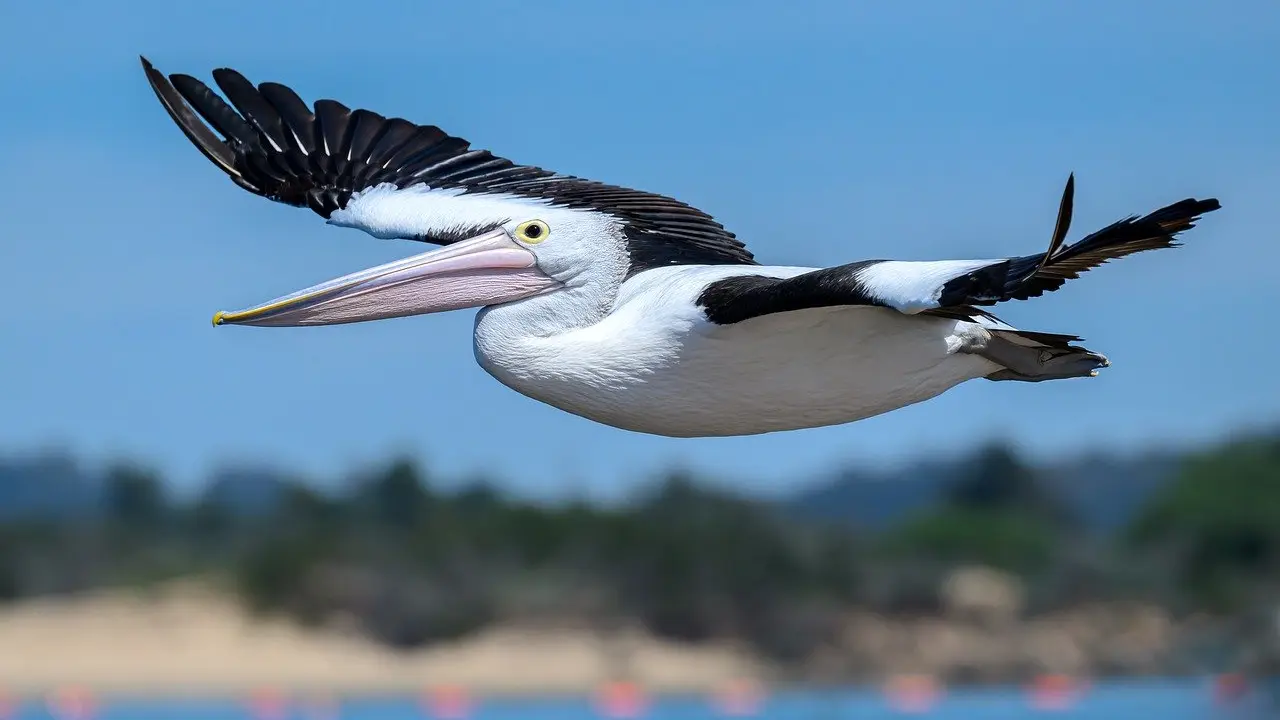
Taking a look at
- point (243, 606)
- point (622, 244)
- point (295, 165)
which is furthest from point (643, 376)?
point (243, 606)

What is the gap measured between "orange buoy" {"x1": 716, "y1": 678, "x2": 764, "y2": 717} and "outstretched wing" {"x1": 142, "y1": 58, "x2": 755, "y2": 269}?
65.7ft

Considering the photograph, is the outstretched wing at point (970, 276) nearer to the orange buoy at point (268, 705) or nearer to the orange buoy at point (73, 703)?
the orange buoy at point (268, 705)

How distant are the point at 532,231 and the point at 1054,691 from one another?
2792 cm

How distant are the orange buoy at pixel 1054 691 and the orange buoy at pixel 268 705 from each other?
1199cm

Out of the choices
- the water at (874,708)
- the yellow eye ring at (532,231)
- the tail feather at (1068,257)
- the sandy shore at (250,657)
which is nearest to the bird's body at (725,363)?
the yellow eye ring at (532,231)

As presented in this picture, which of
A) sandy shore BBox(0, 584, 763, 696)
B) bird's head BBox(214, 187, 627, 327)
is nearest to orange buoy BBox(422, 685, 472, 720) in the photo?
sandy shore BBox(0, 584, 763, 696)

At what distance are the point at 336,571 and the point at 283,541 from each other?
1.21 metres

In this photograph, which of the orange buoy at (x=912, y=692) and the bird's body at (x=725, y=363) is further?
the orange buoy at (x=912, y=692)

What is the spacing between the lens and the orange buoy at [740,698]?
30.1m

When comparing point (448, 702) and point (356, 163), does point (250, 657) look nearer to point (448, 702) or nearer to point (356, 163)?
point (448, 702)

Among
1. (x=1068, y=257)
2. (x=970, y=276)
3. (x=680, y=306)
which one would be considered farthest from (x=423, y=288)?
(x=1068, y=257)

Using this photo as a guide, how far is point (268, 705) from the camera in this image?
35.0 metres

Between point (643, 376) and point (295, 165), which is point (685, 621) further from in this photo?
point (643, 376)

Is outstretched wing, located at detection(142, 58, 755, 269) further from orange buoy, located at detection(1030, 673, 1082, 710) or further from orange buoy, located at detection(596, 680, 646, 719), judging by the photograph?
orange buoy, located at detection(1030, 673, 1082, 710)
